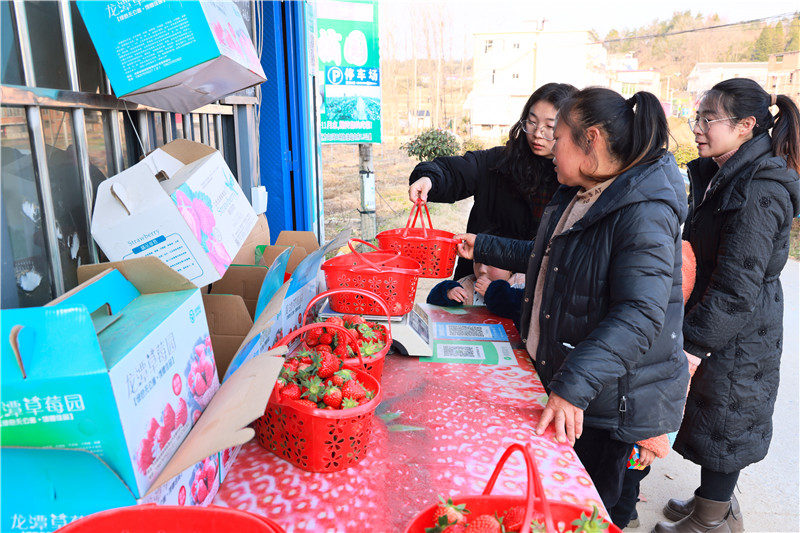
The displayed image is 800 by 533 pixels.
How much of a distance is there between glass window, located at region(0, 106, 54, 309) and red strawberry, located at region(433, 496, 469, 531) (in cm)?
113

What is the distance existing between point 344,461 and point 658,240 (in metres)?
1.11

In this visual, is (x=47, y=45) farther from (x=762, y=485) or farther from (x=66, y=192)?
(x=762, y=485)

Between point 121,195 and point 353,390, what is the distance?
2.56 ft

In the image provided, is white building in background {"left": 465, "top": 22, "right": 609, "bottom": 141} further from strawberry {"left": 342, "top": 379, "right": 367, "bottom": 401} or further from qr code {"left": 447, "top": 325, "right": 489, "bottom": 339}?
strawberry {"left": 342, "top": 379, "right": 367, "bottom": 401}

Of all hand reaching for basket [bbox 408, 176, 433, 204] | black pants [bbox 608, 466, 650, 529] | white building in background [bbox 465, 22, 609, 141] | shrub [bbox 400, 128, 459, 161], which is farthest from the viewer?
white building in background [bbox 465, 22, 609, 141]

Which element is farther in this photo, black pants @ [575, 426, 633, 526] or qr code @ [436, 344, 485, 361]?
qr code @ [436, 344, 485, 361]

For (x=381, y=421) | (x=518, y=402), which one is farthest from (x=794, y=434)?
(x=381, y=421)

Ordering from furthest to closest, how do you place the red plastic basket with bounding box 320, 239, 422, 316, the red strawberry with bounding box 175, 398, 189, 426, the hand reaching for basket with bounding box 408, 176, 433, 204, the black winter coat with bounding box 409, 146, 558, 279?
the black winter coat with bounding box 409, 146, 558, 279, the hand reaching for basket with bounding box 408, 176, 433, 204, the red plastic basket with bounding box 320, 239, 422, 316, the red strawberry with bounding box 175, 398, 189, 426

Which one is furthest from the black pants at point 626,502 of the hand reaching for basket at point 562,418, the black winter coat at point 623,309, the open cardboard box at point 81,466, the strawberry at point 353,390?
the open cardboard box at point 81,466

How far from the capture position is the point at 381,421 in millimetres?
1604

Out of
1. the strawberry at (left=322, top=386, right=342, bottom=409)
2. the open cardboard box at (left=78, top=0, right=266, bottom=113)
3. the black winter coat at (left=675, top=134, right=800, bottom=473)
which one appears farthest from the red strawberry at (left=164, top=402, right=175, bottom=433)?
the black winter coat at (left=675, top=134, right=800, bottom=473)

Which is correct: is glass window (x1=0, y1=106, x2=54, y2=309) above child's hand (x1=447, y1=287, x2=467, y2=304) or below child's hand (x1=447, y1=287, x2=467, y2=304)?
above

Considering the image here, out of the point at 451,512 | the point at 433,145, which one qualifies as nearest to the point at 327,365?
the point at 451,512

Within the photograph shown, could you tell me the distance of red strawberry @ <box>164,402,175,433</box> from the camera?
1050 mm
